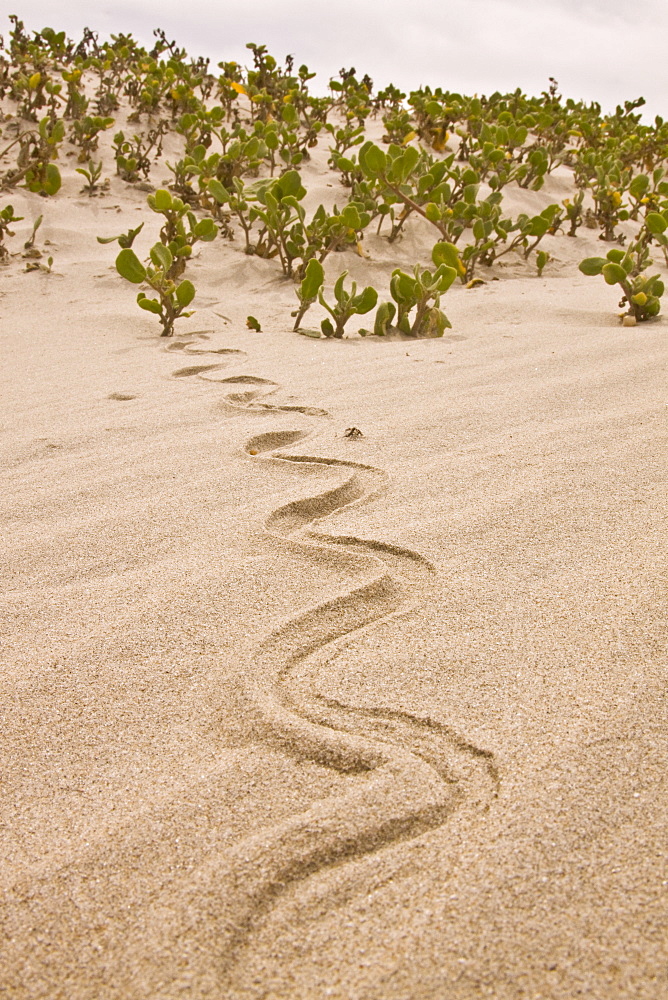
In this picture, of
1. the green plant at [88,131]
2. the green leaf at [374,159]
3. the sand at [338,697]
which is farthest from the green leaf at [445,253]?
the green plant at [88,131]

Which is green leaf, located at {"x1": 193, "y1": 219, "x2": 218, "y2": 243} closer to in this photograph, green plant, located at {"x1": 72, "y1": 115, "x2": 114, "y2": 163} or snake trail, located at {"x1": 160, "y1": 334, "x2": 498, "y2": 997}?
green plant, located at {"x1": 72, "y1": 115, "x2": 114, "y2": 163}

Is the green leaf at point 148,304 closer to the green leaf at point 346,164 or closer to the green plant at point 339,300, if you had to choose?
the green plant at point 339,300

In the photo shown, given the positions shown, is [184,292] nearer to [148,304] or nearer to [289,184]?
[148,304]

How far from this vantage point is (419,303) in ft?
12.1

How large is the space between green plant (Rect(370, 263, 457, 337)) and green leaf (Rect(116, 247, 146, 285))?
1.09 metres

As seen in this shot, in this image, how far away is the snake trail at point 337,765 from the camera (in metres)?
0.95

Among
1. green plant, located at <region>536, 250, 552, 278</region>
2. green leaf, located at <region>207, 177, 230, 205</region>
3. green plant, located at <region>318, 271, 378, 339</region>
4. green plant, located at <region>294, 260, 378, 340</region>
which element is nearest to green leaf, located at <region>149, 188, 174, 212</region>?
green leaf, located at <region>207, 177, 230, 205</region>

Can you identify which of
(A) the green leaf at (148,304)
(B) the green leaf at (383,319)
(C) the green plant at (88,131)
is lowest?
(A) the green leaf at (148,304)

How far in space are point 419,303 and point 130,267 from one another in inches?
51.3

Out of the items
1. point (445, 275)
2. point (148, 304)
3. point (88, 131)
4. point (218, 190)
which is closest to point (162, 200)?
point (218, 190)

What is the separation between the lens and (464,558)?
165 centimetres

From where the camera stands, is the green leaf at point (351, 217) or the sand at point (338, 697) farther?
the green leaf at point (351, 217)

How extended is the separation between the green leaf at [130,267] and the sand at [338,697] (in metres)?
1.24

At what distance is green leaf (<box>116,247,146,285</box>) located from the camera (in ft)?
12.0
